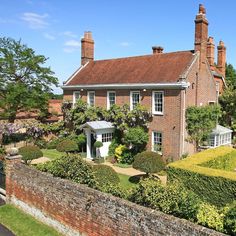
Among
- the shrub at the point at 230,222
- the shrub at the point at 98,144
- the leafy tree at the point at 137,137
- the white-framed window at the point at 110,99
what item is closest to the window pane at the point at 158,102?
the leafy tree at the point at 137,137

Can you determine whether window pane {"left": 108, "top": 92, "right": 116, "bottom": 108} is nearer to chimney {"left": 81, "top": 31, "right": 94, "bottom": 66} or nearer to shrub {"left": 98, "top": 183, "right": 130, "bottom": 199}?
chimney {"left": 81, "top": 31, "right": 94, "bottom": 66}

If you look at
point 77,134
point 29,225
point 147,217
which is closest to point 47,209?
point 29,225

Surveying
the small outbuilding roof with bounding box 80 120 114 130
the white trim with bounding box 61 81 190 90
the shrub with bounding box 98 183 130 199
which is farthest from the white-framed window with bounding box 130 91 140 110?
the shrub with bounding box 98 183 130 199

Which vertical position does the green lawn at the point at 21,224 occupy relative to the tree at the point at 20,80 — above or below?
below

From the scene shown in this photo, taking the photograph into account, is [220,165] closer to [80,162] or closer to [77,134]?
[80,162]

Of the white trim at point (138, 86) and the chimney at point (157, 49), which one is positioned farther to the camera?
the chimney at point (157, 49)

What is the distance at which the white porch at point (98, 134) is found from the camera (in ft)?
78.8

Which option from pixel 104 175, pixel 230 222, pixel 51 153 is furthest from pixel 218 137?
pixel 230 222

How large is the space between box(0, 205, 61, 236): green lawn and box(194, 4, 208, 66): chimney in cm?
1744

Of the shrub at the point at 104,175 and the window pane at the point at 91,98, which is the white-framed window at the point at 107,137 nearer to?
the window pane at the point at 91,98

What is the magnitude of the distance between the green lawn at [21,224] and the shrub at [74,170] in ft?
6.85

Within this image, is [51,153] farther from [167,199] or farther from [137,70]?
[167,199]

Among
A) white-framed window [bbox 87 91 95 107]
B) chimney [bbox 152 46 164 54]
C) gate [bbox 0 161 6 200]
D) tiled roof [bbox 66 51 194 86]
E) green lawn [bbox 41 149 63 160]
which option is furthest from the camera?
chimney [bbox 152 46 164 54]

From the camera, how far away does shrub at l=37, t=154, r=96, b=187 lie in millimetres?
11133
